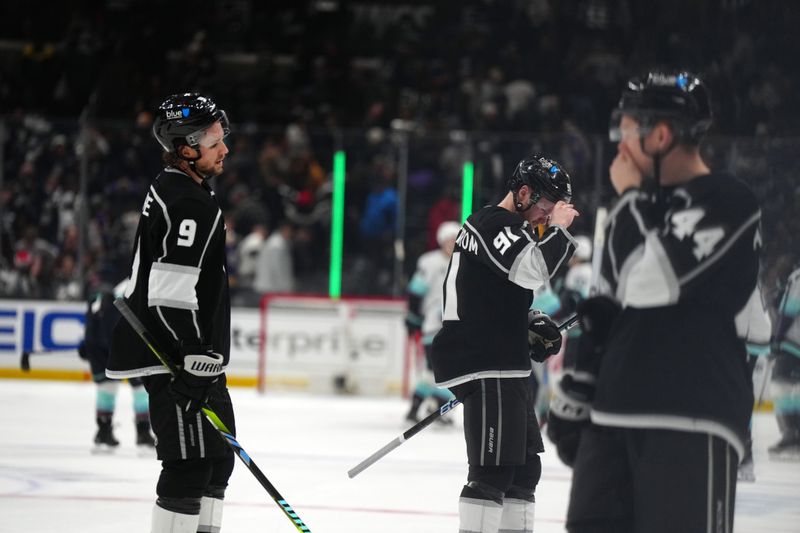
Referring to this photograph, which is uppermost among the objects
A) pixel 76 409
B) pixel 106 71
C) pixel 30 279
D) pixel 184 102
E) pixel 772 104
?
pixel 106 71

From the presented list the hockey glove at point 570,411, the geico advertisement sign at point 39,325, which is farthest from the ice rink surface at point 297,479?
the geico advertisement sign at point 39,325

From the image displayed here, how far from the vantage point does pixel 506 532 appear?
3531 mm

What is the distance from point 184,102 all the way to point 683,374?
161cm

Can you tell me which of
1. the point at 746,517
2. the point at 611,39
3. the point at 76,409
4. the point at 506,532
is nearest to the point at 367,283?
the point at 76,409

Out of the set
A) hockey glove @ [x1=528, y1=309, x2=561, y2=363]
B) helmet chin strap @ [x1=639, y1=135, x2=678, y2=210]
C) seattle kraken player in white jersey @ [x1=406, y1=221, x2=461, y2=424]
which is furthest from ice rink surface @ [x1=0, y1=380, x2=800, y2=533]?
helmet chin strap @ [x1=639, y1=135, x2=678, y2=210]

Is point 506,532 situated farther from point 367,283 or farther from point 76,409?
point 367,283

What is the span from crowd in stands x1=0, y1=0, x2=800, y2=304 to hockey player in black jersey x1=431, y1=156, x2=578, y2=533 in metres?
3.38

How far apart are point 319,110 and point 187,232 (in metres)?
9.99

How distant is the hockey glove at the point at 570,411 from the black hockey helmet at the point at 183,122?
1.34 metres

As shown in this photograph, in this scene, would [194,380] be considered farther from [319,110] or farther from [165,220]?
[319,110]

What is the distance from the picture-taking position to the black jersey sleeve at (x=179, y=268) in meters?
2.85

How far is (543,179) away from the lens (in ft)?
11.0

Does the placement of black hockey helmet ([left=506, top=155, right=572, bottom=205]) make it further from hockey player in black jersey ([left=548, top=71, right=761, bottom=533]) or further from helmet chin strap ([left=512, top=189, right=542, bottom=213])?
hockey player in black jersey ([left=548, top=71, right=761, bottom=533])

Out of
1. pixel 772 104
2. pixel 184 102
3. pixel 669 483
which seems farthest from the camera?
pixel 772 104
